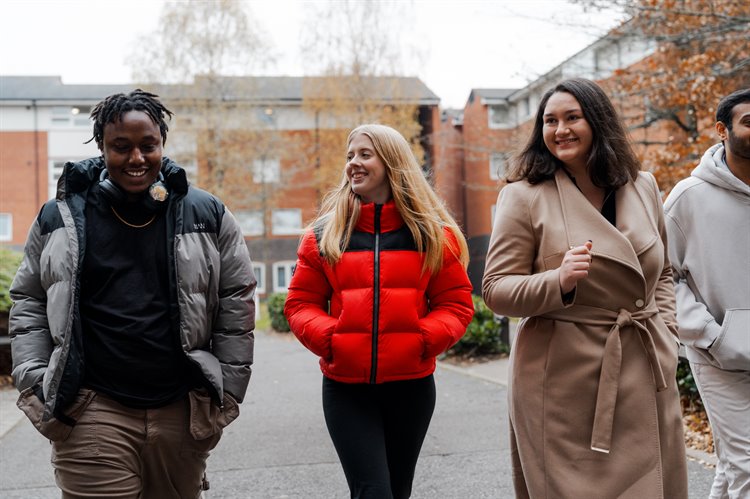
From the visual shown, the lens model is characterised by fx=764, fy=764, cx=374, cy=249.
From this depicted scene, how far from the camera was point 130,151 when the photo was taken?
316cm

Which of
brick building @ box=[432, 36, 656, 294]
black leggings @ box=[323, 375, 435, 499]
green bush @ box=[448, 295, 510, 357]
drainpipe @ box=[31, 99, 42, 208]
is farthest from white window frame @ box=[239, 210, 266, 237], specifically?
black leggings @ box=[323, 375, 435, 499]

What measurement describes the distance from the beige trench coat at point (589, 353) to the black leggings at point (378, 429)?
545 millimetres

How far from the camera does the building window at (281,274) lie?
4328 centimetres

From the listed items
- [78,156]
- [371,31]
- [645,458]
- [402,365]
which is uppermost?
[371,31]

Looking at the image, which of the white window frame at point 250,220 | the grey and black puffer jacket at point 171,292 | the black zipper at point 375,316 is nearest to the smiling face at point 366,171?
the black zipper at point 375,316

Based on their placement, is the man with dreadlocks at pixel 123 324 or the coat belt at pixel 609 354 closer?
the coat belt at pixel 609 354

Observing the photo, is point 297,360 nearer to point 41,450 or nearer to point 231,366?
point 41,450

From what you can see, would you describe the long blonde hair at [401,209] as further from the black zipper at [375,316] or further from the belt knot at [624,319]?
the belt knot at [624,319]

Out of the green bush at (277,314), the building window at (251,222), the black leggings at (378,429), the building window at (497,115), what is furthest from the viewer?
the building window at (251,222)

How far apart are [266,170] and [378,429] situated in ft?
116

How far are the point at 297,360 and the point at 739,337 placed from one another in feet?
41.0

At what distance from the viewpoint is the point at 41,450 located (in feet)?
23.8

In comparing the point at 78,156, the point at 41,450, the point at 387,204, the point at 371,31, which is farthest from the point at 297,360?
the point at 78,156

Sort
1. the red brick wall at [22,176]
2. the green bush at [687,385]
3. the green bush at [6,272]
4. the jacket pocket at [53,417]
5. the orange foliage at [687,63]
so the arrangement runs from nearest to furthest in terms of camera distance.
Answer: the jacket pocket at [53,417] < the green bush at [687,385] < the orange foliage at [687,63] < the green bush at [6,272] < the red brick wall at [22,176]
